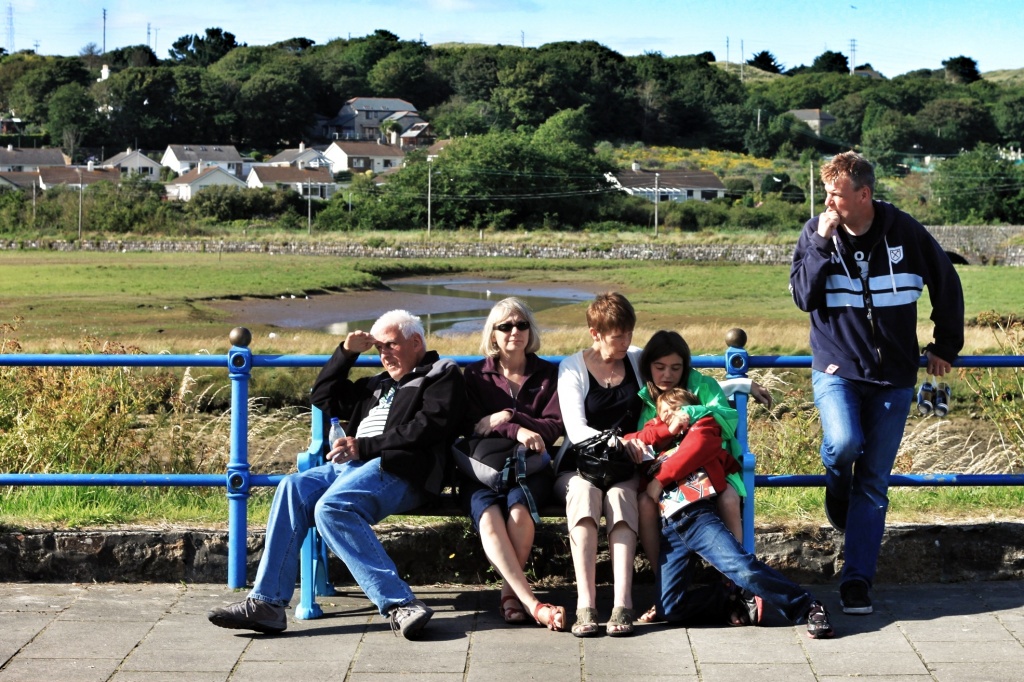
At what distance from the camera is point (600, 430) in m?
5.28

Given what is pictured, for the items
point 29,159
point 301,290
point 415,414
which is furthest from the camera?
point 29,159

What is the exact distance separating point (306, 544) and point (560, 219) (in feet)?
314

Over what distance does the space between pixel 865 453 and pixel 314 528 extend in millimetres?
2331

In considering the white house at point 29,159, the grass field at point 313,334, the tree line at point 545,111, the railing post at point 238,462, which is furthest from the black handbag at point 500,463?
the tree line at point 545,111

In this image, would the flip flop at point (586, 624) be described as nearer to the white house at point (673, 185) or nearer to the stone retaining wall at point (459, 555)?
the stone retaining wall at point (459, 555)

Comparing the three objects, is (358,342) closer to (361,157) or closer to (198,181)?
(198,181)

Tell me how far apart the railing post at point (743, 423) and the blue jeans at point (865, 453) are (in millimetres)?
Answer: 319

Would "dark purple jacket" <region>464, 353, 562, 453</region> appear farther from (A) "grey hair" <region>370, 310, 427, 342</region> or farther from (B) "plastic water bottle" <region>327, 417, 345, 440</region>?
(B) "plastic water bottle" <region>327, 417, 345, 440</region>

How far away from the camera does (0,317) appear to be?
106ft

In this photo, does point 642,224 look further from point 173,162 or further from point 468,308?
point 173,162

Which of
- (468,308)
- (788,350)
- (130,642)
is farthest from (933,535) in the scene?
(468,308)

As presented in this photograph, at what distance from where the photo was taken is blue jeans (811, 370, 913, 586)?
523cm

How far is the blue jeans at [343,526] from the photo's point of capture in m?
4.96

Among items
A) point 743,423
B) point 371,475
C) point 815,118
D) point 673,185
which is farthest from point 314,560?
point 815,118
